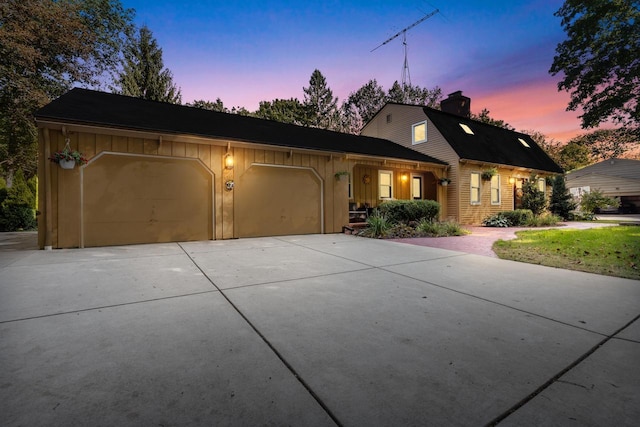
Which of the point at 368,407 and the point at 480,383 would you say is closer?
the point at 368,407

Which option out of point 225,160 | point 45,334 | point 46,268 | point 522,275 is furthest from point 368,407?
point 225,160

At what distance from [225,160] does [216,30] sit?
1069cm

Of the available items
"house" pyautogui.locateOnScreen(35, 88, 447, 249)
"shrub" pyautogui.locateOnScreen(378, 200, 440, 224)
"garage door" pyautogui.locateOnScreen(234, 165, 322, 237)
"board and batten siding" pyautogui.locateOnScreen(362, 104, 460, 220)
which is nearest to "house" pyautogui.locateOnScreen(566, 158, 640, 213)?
"board and batten siding" pyautogui.locateOnScreen(362, 104, 460, 220)

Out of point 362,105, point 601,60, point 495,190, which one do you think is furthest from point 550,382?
point 362,105

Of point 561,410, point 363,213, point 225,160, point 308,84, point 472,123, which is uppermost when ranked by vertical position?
point 308,84

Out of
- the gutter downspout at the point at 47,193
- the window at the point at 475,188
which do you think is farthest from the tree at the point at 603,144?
the gutter downspout at the point at 47,193

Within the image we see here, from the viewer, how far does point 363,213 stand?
11.6 m

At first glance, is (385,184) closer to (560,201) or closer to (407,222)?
(407,222)

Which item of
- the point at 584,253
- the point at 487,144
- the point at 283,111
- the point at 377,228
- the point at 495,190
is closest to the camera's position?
the point at 584,253

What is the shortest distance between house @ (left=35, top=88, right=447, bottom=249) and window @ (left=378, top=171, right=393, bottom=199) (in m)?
2.59

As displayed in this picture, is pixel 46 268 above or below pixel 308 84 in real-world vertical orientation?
below

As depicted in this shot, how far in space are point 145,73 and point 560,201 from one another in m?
26.8

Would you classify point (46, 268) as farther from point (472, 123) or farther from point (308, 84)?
point (308, 84)

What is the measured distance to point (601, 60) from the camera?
13.9m
